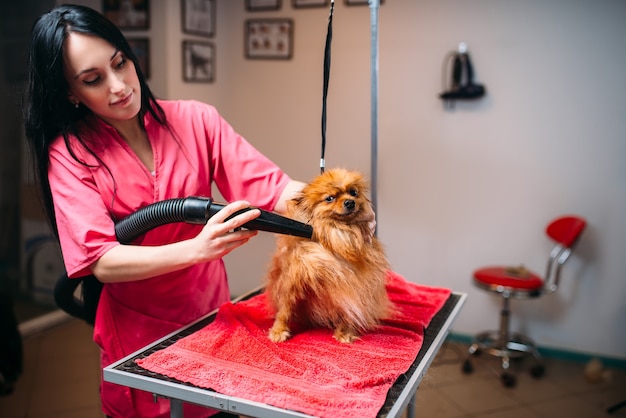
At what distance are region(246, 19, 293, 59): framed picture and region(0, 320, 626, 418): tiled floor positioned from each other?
2074mm

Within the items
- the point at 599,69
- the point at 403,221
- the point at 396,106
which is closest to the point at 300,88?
the point at 396,106

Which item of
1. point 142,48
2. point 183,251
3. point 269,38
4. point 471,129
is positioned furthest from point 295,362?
point 269,38

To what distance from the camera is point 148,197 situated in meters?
1.47

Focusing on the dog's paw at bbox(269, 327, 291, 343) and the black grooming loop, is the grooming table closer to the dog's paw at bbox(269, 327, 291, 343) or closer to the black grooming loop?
the dog's paw at bbox(269, 327, 291, 343)

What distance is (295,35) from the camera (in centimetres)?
364

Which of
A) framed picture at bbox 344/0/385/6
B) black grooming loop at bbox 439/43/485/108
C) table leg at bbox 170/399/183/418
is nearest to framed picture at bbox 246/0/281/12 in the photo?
framed picture at bbox 344/0/385/6

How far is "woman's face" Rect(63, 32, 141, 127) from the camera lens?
1.33 metres

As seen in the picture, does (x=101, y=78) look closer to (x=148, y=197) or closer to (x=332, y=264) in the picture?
(x=148, y=197)

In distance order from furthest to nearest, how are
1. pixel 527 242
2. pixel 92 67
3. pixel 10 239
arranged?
pixel 10 239 < pixel 527 242 < pixel 92 67

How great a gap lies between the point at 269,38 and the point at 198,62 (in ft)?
1.55

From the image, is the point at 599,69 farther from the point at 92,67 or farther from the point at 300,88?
the point at 92,67

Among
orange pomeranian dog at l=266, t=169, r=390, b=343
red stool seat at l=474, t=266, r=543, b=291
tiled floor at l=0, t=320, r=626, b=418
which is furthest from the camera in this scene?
red stool seat at l=474, t=266, r=543, b=291

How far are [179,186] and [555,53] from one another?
2567 millimetres

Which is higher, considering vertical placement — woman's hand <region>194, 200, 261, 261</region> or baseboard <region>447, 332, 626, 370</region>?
woman's hand <region>194, 200, 261, 261</region>
